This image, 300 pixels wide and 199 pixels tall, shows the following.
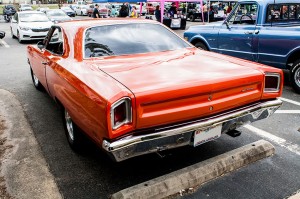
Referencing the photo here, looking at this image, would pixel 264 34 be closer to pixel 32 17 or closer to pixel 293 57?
pixel 293 57

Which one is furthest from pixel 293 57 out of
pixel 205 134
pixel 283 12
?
pixel 205 134

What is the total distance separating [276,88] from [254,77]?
1.48ft

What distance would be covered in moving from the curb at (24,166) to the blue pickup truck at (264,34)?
479cm

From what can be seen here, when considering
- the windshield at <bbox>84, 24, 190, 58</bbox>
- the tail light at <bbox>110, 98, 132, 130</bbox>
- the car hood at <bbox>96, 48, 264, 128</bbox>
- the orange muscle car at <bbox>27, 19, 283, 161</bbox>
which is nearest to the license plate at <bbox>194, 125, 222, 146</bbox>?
the orange muscle car at <bbox>27, 19, 283, 161</bbox>

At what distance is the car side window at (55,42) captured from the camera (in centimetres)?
451

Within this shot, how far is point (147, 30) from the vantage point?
440 cm

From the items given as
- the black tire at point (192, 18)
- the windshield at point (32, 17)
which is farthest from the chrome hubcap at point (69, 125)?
the black tire at point (192, 18)

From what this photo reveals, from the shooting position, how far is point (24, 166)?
3.71 meters

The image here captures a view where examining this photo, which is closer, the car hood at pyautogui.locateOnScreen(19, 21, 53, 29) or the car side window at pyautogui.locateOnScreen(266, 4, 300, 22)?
the car side window at pyautogui.locateOnScreen(266, 4, 300, 22)

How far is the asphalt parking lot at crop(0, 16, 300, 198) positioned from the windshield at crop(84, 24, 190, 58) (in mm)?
1193

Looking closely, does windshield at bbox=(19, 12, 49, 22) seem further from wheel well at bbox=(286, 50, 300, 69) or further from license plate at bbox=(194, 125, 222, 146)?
license plate at bbox=(194, 125, 222, 146)

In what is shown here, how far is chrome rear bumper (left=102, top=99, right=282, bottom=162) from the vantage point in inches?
105

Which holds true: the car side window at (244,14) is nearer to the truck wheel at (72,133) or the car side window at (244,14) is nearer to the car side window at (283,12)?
the car side window at (283,12)

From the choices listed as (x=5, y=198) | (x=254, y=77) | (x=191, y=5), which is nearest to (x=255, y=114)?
(x=254, y=77)
